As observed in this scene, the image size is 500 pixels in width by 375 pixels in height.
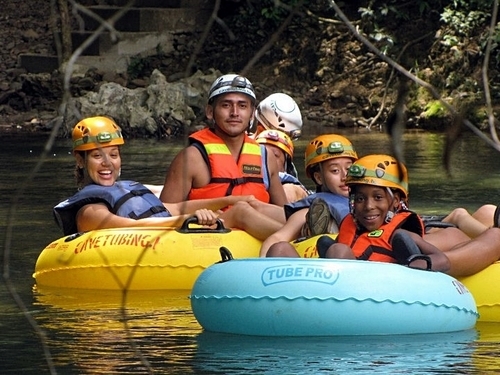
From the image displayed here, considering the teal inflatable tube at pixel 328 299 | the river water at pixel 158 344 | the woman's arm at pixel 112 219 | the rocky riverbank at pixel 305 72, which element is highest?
the rocky riverbank at pixel 305 72

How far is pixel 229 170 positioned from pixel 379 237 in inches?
82.6

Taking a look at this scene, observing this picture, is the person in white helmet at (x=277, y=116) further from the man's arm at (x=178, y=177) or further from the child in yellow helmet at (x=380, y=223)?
the child in yellow helmet at (x=380, y=223)

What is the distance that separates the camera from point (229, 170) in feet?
29.3

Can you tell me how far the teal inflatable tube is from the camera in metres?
6.54

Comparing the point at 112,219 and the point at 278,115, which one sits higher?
the point at 278,115

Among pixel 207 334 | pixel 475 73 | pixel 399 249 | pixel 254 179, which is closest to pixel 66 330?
pixel 207 334

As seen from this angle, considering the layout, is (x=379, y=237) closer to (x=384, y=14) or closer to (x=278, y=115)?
(x=278, y=115)

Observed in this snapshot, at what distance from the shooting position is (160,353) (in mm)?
6363

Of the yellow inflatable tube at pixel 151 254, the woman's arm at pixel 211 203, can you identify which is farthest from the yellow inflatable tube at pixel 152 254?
the woman's arm at pixel 211 203

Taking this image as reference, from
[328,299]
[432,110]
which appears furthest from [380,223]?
[432,110]

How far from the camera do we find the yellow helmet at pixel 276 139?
9781mm

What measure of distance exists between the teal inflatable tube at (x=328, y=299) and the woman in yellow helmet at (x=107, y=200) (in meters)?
1.71

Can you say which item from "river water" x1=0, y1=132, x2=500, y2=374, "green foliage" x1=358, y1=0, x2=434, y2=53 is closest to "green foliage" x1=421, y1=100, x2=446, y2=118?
"green foliage" x1=358, y1=0, x2=434, y2=53

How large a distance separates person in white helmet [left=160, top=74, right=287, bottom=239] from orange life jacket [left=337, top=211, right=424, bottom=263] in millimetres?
1477
